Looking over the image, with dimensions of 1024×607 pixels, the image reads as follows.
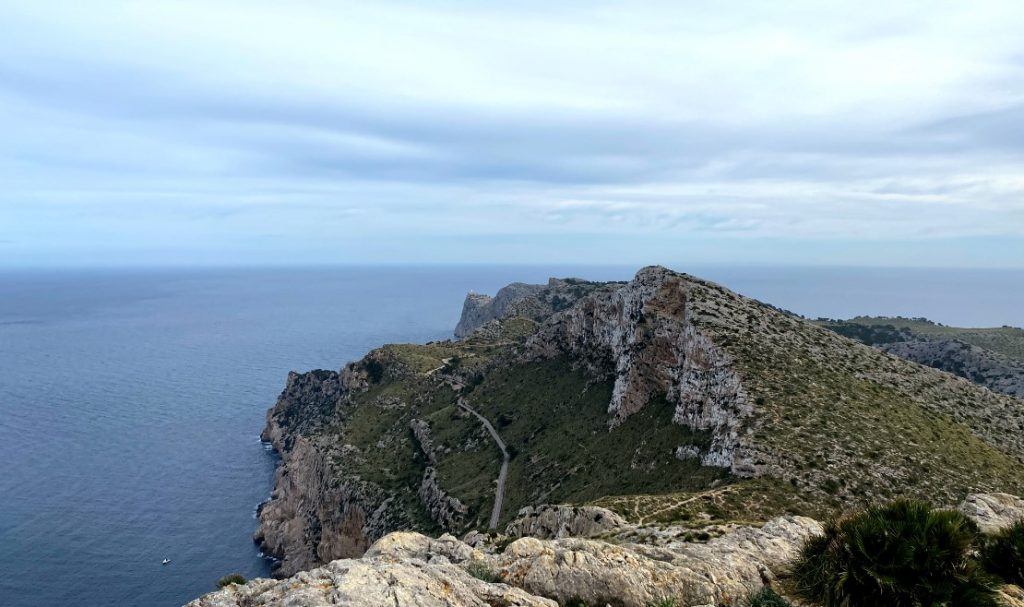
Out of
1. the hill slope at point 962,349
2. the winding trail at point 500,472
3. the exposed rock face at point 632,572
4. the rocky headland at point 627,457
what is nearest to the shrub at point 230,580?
the rocky headland at point 627,457

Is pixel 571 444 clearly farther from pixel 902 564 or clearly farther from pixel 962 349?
pixel 962 349

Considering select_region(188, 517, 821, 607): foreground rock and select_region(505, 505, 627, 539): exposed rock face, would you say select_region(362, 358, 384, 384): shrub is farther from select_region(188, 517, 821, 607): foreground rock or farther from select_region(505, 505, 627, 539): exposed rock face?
select_region(188, 517, 821, 607): foreground rock

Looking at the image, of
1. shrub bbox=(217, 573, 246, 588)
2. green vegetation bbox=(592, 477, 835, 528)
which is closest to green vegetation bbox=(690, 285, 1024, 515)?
green vegetation bbox=(592, 477, 835, 528)

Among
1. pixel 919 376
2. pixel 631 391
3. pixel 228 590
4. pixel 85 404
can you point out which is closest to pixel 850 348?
pixel 919 376

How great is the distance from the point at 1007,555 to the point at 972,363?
115494mm

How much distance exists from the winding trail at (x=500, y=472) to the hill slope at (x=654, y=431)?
2.41 ft

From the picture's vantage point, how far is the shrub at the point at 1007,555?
665 inches

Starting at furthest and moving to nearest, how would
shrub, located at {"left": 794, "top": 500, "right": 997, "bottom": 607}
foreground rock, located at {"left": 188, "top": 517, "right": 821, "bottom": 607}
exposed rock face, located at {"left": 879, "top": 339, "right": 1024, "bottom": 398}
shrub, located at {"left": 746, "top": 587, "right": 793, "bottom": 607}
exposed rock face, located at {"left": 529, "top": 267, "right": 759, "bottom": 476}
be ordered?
exposed rock face, located at {"left": 879, "top": 339, "right": 1024, "bottom": 398} → exposed rock face, located at {"left": 529, "top": 267, "right": 759, "bottom": 476} → shrub, located at {"left": 746, "top": 587, "right": 793, "bottom": 607} → foreground rock, located at {"left": 188, "top": 517, "right": 821, "bottom": 607} → shrub, located at {"left": 794, "top": 500, "right": 997, "bottom": 607}

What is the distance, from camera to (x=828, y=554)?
16.9 metres

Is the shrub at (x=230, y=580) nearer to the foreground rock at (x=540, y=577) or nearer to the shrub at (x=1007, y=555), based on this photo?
the foreground rock at (x=540, y=577)

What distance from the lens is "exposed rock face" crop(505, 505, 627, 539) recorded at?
104 ft

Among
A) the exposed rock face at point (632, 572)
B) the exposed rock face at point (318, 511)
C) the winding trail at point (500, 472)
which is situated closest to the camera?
the exposed rock face at point (632, 572)

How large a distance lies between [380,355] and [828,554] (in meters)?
106

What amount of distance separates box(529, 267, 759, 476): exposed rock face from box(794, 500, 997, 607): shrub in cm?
2437
